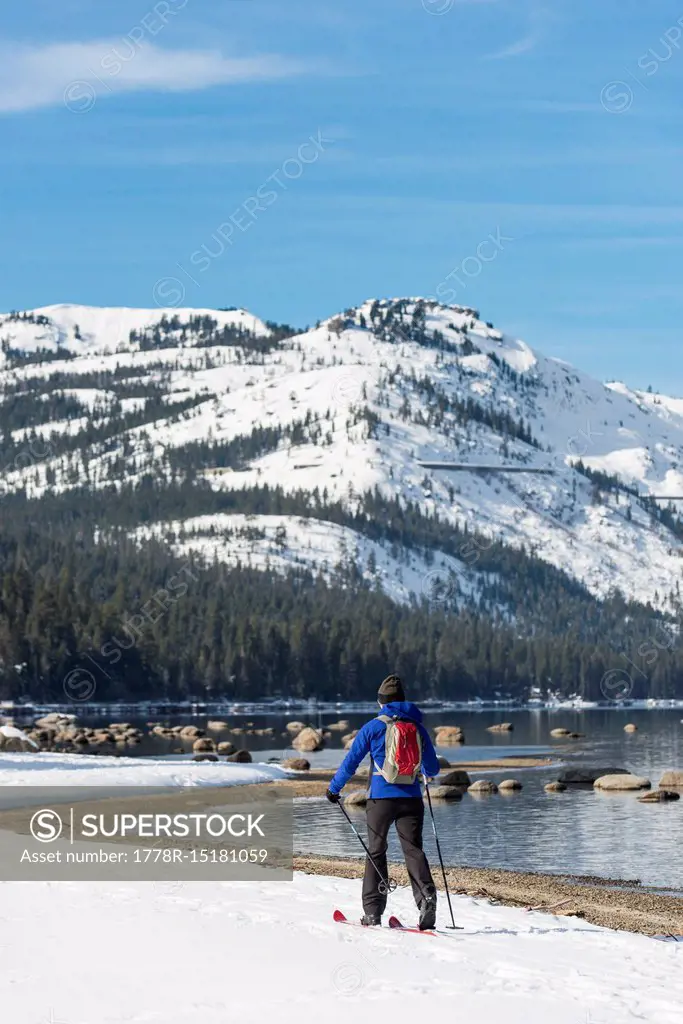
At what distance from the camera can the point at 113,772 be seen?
47.7m

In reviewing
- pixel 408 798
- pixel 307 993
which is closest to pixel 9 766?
pixel 408 798

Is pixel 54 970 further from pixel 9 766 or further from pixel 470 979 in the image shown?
pixel 9 766

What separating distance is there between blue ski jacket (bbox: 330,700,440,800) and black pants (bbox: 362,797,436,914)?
0.11 meters

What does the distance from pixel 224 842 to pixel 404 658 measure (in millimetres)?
168016

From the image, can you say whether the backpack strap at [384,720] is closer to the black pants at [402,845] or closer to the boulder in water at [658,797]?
the black pants at [402,845]

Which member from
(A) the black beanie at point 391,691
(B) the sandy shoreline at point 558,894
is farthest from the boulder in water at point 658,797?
(A) the black beanie at point 391,691

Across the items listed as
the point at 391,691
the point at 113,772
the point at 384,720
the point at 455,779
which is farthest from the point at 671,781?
the point at 384,720

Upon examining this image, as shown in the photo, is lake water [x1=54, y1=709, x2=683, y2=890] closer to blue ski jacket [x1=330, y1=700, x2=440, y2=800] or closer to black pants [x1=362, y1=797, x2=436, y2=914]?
black pants [x1=362, y1=797, x2=436, y2=914]

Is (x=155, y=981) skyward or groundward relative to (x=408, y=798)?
groundward

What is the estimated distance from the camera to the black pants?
53.5ft

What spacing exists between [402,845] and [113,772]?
3312cm

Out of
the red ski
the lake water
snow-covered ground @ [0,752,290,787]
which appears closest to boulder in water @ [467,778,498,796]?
the lake water

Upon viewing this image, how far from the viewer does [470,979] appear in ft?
44.1

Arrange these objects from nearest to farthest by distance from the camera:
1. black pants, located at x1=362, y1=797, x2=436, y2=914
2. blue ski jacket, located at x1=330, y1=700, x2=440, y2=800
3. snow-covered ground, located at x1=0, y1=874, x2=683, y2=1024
A: snow-covered ground, located at x1=0, y1=874, x2=683, y2=1024 → black pants, located at x1=362, y1=797, x2=436, y2=914 → blue ski jacket, located at x1=330, y1=700, x2=440, y2=800
